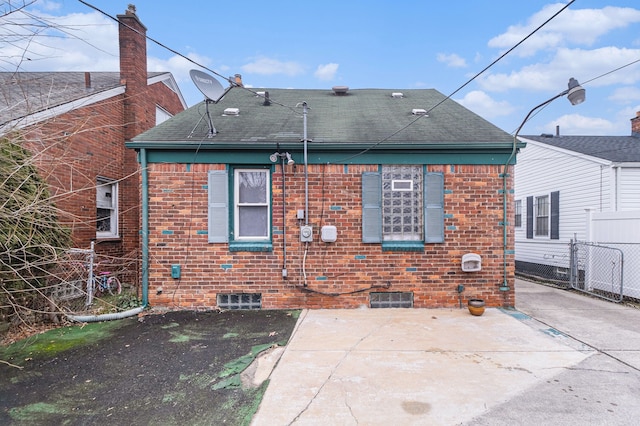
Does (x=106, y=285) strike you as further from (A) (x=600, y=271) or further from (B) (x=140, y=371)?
(A) (x=600, y=271)

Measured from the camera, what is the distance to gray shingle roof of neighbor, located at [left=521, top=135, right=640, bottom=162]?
30.6 feet

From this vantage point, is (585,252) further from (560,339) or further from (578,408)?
(578,408)

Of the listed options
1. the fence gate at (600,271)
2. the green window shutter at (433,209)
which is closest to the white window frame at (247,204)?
the green window shutter at (433,209)

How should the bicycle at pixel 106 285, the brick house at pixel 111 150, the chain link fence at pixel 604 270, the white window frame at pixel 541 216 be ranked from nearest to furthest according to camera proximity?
the chain link fence at pixel 604 270 < the bicycle at pixel 106 285 < the brick house at pixel 111 150 < the white window frame at pixel 541 216

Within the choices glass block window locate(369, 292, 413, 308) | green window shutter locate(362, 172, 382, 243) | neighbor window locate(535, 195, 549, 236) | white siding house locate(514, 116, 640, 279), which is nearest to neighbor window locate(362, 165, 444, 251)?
green window shutter locate(362, 172, 382, 243)

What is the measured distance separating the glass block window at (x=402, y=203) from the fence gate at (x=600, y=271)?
4422 mm

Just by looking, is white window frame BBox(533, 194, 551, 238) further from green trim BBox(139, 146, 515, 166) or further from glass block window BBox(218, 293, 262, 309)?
glass block window BBox(218, 293, 262, 309)

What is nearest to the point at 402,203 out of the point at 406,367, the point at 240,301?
the point at 406,367

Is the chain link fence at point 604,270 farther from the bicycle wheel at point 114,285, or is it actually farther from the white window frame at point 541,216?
the bicycle wheel at point 114,285

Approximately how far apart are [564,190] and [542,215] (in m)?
1.23

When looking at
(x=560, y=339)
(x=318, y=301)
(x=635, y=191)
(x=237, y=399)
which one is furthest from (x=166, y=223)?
(x=635, y=191)

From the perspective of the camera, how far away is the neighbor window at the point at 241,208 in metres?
6.20

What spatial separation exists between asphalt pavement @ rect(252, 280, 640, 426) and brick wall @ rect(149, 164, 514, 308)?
536 millimetres

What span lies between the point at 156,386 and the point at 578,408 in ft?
13.9
